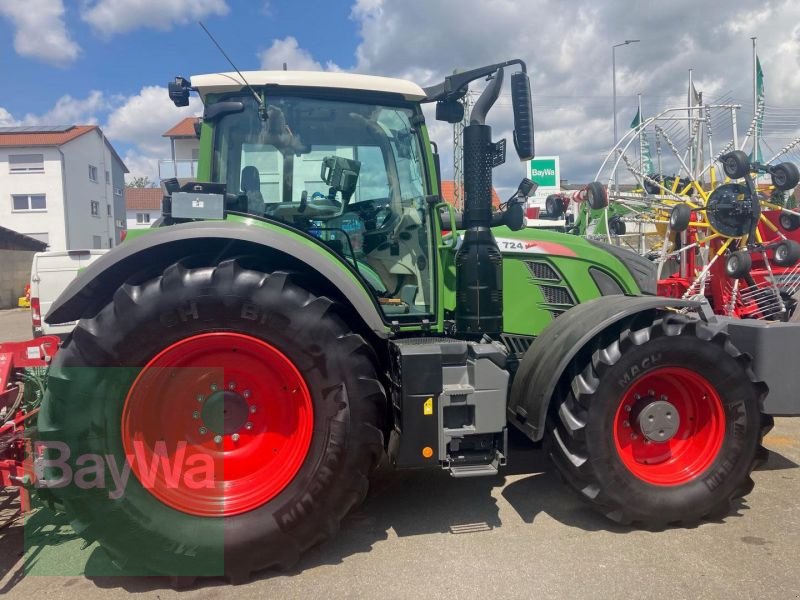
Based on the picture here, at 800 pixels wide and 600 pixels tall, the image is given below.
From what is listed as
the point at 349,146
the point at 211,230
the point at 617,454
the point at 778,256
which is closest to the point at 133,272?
the point at 211,230

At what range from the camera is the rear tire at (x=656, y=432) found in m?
3.17

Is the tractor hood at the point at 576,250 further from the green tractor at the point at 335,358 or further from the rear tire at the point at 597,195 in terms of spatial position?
the rear tire at the point at 597,195

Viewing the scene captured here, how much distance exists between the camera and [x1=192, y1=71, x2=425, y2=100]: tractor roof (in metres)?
3.28

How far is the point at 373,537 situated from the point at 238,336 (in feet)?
4.44

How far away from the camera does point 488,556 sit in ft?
9.73

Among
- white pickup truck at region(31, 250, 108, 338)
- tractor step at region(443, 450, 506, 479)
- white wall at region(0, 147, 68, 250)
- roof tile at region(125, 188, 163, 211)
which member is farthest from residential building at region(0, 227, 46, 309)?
roof tile at region(125, 188, 163, 211)

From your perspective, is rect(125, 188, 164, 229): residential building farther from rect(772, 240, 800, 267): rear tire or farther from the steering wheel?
the steering wheel

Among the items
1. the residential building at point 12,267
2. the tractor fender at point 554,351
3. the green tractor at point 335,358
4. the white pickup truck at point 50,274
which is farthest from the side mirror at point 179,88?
the residential building at point 12,267

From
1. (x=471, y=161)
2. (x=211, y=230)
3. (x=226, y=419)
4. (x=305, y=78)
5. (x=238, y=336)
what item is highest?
(x=305, y=78)

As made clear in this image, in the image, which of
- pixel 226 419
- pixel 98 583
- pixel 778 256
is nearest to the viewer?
pixel 98 583

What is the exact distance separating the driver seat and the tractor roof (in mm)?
469

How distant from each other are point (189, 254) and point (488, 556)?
2185mm

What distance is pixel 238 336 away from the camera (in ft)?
9.24

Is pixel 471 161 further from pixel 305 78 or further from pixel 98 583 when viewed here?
pixel 98 583
